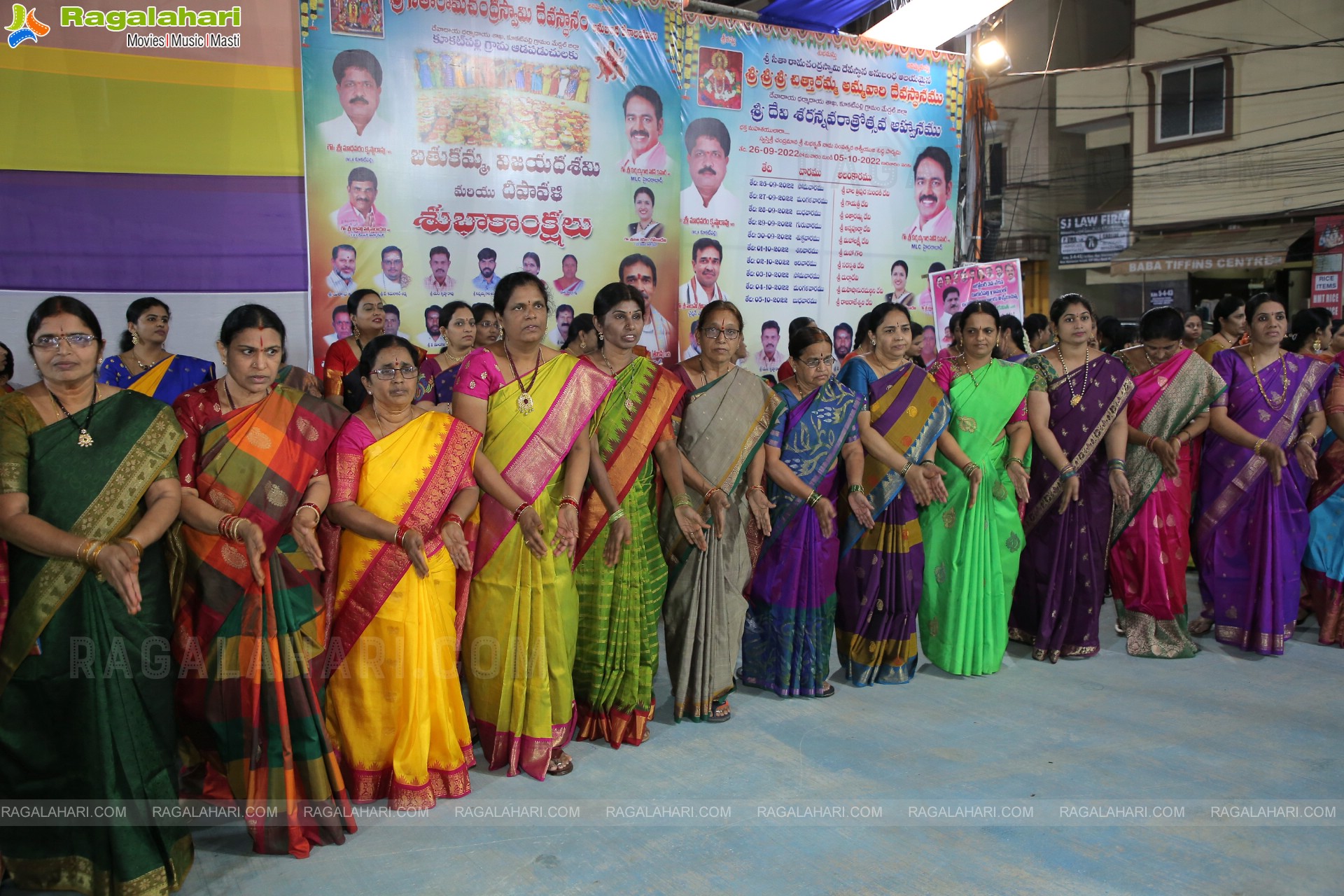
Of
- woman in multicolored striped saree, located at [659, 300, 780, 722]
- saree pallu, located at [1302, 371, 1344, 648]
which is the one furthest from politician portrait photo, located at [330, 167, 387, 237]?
saree pallu, located at [1302, 371, 1344, 648]

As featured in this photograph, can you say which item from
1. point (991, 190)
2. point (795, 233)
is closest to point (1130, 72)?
point (991, 190)

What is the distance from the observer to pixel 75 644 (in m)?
2.47

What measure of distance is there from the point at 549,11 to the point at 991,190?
16.6 meters

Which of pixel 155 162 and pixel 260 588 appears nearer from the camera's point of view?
pixel 260 588

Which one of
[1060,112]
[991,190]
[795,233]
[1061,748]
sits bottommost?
[1061,748]

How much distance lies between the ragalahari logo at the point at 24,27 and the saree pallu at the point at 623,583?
3582mm

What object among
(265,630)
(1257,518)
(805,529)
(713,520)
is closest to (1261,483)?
(1257,518)

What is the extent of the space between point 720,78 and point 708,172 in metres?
0.64

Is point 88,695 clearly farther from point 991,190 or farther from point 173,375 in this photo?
point 991,190

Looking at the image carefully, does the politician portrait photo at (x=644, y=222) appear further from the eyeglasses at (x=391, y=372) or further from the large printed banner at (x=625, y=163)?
the eyeglasses at (x=391, y=372)

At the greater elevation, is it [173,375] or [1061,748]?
[173,375]

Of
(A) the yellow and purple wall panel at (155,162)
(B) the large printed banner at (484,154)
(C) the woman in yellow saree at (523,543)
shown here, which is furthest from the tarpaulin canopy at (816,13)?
(C) the woman in yellow saree at (523,543)

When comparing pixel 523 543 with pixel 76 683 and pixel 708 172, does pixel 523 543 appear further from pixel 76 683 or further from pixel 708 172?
pixel 708 172

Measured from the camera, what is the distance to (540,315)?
330cm
